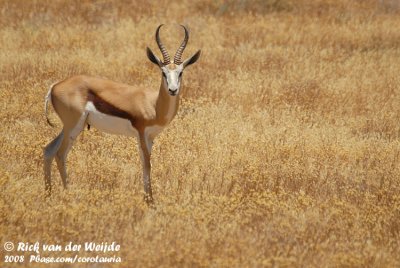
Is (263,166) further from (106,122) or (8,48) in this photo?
(8,48)

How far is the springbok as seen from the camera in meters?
7.52

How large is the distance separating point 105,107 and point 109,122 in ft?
0.65

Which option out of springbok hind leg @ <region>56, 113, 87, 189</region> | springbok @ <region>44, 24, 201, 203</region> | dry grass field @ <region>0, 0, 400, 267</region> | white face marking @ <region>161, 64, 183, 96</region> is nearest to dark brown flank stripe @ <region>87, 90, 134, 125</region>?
springbok @ <region>44, 24, 201, 203</region>

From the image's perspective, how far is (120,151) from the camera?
30.5ft

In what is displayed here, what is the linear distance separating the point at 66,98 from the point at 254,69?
26.0ft

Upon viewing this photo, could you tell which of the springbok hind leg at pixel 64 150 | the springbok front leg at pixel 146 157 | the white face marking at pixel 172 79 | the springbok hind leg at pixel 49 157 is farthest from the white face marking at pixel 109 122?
the white face marking at pixel 172 79

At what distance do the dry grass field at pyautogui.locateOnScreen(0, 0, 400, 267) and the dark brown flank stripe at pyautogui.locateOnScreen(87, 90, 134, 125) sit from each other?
3.24 ft

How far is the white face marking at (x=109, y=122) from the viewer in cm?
755

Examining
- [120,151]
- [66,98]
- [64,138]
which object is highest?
[66,98]

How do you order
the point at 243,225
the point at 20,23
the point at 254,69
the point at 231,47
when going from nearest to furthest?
the point at 243,225 → the point at 254,69 → the point at 231,47 → the point at 20,23

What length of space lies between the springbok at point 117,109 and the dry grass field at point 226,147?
60 cm

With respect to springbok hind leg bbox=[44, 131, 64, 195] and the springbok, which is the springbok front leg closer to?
the springbok

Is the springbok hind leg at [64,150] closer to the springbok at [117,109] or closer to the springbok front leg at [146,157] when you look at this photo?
the springbok at [117,109]

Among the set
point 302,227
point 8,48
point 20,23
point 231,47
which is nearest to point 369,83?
point 231,47
